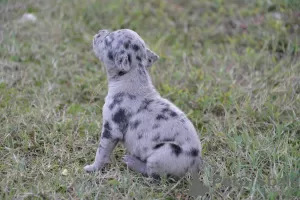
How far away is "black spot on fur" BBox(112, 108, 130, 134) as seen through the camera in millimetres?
4973

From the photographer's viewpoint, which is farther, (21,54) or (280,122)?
(21,54)

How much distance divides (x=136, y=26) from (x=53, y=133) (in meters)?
3.38

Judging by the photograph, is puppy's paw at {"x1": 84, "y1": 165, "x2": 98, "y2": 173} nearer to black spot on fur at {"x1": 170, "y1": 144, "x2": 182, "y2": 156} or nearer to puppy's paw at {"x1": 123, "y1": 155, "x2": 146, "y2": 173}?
puppy's paw at {"x1": 123, "y1": 155, "x2": 146, "y2": 173}

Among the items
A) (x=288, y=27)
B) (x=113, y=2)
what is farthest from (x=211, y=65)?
(x=113, y=2)

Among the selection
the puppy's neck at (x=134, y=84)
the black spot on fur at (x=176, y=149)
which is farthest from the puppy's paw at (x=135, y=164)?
the puppy's neck at (x=134, y=84)

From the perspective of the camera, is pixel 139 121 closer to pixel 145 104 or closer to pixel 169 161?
pixel 145 104

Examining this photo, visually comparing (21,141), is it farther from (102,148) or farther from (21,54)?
(21,54)

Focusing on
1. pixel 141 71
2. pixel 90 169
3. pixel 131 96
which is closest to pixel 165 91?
pixel 141 71

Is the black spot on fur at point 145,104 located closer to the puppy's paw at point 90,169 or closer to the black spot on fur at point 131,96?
the black spot on fur at point 131,96

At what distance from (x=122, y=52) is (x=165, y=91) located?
192 centimetres

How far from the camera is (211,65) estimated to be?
25.2 feet

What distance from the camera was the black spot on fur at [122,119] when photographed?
4973mm

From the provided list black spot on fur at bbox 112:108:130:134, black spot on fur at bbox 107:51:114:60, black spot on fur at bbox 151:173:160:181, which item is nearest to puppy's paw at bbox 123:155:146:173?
black spot on fur at bbox 151:173:160:181

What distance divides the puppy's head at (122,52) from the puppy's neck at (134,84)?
0.21 feet
